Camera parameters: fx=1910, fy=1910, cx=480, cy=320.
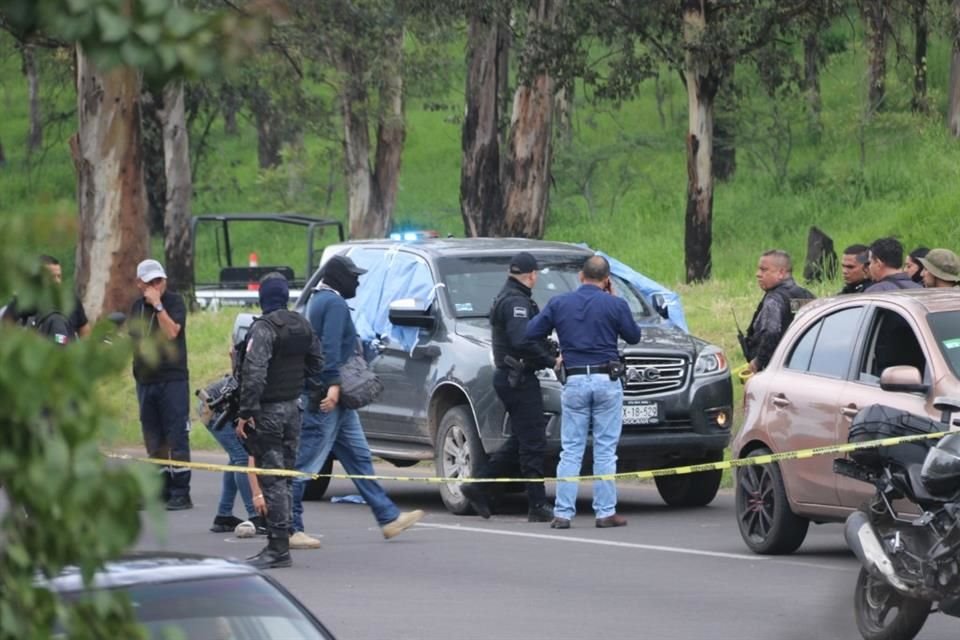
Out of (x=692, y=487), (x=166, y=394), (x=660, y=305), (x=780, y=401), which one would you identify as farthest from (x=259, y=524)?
(x=660, y=305)

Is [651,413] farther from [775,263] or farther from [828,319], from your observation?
[828,319]

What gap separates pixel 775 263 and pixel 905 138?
99.1 feet

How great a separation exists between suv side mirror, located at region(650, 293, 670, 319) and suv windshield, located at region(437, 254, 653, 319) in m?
0.11

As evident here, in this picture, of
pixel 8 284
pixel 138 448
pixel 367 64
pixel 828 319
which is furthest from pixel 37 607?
pixel 367 64

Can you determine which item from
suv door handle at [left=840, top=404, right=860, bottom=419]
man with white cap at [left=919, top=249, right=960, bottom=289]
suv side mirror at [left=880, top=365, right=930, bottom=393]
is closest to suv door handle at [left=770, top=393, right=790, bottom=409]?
suv door handle at [left=840, top=404, right=860, bottom=419]

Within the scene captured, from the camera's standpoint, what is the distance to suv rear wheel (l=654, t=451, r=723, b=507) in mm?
14539

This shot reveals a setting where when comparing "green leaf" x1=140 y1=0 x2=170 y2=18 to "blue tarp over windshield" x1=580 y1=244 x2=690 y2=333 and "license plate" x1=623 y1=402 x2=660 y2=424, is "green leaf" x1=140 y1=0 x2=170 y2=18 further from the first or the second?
"blue tarp over windshield" x1=580 y1=244 x2=690 y2=333

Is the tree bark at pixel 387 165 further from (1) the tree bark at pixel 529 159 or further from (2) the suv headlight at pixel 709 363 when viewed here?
(2) the suv headlight at pixel 709 363

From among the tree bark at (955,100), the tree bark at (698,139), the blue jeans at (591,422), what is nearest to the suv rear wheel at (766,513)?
the blue jeans at (591,422)

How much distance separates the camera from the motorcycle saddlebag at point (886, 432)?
28.5 ft

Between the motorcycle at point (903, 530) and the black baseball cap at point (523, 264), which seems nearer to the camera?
the motorcycle at point (903, 530)

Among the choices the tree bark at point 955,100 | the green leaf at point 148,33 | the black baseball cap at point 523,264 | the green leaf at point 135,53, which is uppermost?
the tree bark at point 955,100

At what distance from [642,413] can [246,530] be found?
305cm

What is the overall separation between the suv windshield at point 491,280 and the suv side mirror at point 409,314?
10.7 inches
